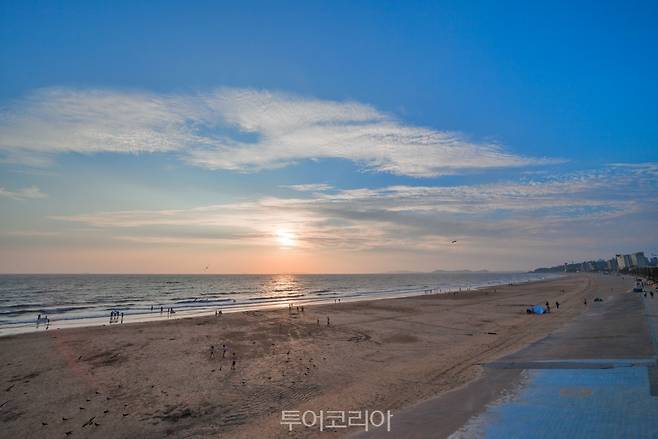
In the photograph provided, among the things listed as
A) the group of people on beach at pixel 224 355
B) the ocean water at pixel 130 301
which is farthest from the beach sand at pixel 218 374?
the ocean water at pixel 130 301

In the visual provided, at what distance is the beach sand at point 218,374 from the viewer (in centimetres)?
1207

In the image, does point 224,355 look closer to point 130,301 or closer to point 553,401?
point 553,401

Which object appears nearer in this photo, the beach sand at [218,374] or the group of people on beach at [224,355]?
the beach sand at [218,374]

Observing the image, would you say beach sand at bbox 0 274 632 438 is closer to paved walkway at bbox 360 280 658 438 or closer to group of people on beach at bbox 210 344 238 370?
group of people on beach at bbox 210 344 238 370

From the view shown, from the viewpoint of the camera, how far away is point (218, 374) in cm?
1711

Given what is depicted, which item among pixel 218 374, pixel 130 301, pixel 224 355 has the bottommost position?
pixel 218 374

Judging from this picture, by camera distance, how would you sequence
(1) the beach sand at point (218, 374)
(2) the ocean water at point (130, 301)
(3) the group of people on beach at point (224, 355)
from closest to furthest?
1. (1) the beach sand at point (218, 374)
2. (3) the group of people on beach at point (224, 355)
3. (2) the ocean water at point (130, 301)

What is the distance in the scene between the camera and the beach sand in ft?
39.6

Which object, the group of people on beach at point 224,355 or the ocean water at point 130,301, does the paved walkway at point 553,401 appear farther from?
the ocean water at point 130,301

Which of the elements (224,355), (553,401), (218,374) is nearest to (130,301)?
(224,355)

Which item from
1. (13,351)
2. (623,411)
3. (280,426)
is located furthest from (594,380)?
(13,351)

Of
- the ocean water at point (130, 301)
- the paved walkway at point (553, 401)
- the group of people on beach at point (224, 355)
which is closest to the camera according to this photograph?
the paved walkway at point (553, 401)

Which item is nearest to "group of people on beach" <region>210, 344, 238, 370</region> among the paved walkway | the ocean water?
the paved walkway

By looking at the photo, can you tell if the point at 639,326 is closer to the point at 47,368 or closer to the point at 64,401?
the point at 64,401
